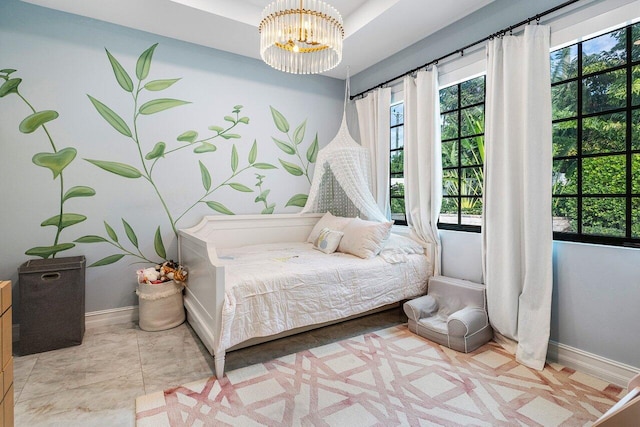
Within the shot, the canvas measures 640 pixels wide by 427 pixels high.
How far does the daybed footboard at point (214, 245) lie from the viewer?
2062 millimetres

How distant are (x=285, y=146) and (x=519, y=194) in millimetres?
2522

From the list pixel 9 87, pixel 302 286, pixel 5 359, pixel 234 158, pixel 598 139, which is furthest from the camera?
pixel 234 158

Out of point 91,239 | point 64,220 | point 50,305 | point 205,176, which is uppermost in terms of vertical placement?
point 205,176

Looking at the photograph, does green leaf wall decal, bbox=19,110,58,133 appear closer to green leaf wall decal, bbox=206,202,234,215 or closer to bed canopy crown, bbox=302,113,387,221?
green leaf wall decal, bbox=206,202,234,215

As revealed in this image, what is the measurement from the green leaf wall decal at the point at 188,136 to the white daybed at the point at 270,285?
820mm

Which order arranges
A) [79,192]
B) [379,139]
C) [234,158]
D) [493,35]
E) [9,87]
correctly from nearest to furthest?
[493,35]
[9,87]
[79,192]
[234,158]
[379,139]

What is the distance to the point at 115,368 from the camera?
7.21 ft

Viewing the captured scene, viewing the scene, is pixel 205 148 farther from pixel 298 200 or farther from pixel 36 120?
pixel 36 120

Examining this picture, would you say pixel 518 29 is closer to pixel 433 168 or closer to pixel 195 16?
pixel 433 168

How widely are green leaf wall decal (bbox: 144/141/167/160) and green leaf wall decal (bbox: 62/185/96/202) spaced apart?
55 centimetres

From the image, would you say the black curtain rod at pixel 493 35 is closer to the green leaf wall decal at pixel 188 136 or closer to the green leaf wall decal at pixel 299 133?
the green leaf wall decal at pixel 299 133

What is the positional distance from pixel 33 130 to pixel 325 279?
272 cm

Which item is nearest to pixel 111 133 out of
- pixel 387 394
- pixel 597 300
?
pixel 387 394

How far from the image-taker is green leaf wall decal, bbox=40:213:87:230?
276 centimetres
